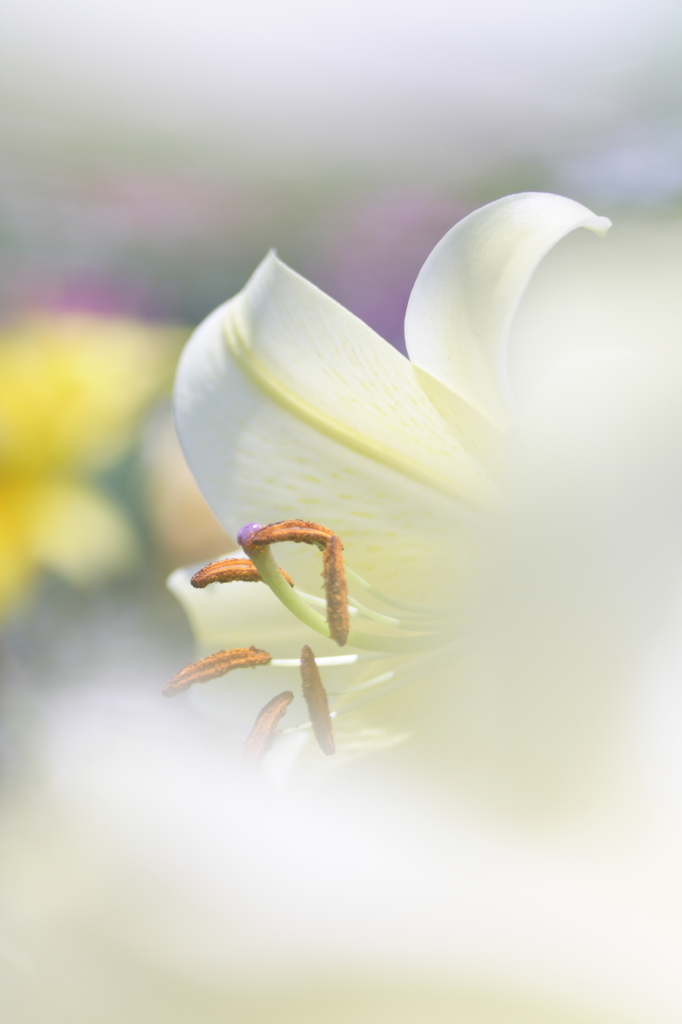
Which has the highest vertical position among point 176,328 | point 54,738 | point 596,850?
point 176,328

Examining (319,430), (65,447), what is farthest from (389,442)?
(65,447)

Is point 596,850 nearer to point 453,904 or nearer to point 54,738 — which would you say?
point 453,904

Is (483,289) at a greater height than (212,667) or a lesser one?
greater

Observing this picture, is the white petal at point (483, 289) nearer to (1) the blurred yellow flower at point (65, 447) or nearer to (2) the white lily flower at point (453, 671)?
(2) the white lily flower at point (453, 671)

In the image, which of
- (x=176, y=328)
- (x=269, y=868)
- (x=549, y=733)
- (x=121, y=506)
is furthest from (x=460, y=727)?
(x=176, y=328)

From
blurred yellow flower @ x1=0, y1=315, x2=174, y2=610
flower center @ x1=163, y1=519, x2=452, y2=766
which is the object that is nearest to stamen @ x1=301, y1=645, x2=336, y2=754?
flower center @ x1=163, y1=519, x2=452, y2=766

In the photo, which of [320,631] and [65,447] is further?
[65,447]

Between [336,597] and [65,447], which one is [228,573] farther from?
[65,447]
